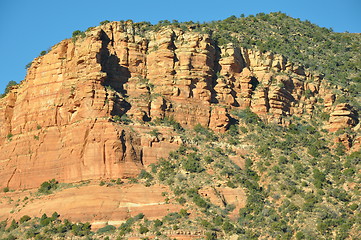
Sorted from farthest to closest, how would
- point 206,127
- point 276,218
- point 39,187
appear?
point 206,127 < point 39,187 < point 276,218

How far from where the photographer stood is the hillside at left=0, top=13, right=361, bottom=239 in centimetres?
8875

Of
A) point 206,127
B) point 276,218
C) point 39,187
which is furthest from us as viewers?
point 206,127

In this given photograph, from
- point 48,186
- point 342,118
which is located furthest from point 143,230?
point 342,118

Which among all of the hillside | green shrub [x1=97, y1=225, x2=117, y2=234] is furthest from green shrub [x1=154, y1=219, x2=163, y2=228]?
green shrub [x1=97, y1=225, x2=117, y2=234]

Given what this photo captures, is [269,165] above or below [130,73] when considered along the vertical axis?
below

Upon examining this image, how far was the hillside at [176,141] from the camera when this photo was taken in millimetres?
88750

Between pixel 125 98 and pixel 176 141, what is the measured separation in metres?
9.10

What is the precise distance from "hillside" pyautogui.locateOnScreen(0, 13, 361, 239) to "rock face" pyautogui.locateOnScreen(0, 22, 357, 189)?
0.18 meters

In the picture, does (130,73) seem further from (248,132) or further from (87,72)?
(248,132)

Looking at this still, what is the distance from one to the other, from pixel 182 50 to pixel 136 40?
20.8 feet

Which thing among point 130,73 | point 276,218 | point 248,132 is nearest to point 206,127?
point 248,132

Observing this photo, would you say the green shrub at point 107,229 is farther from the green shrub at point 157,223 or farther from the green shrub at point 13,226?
the green shrub at point 13,226

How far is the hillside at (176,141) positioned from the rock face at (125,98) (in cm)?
18

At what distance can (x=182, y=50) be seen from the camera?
107562 mm
